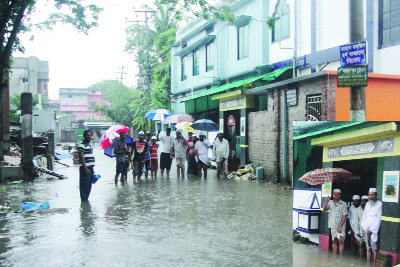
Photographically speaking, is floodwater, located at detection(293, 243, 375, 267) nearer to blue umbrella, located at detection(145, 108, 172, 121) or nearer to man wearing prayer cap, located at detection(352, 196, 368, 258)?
man wearing prayer cap, located at detection(352, 196, 368, 258)

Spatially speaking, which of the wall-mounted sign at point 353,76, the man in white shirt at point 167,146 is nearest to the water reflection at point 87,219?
the wall-mounted sign at point 353,76

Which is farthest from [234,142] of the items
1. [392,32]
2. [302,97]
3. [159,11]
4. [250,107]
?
[159,11]

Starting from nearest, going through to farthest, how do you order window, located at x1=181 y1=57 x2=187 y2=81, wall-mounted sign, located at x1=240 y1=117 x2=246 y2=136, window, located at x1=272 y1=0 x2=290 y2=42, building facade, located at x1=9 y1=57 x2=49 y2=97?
window, located at x1=272 y1=0 x2=290 y2=42
wall-mounted sign, located at x1=240 y1=117 x2=246 y2=136
window, located at x1=181 y1=57 x2=187 y2=81
building facade, located at x1=9 y1=57 x2=49 y2=97

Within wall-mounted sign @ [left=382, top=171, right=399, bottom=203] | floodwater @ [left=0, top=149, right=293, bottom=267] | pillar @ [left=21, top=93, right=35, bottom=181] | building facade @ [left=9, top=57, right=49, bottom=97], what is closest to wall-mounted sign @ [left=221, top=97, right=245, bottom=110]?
floodwater @ [left=0, top=149, right=293, bottom=267]

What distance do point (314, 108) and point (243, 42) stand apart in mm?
7869

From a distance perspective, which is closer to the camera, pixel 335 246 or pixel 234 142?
pixel 335 246

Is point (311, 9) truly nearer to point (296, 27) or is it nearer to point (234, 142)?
point (296, 27)

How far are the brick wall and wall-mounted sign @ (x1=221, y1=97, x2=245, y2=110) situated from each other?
0.99 meters

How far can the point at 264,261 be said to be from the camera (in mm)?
5977

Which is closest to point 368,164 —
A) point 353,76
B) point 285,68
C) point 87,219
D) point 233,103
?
point 353,76

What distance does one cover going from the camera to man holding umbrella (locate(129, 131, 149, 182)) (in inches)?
585

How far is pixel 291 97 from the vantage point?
553 inches

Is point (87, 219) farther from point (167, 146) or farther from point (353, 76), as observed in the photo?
point (167, 146)

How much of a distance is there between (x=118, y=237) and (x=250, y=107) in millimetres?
10859
